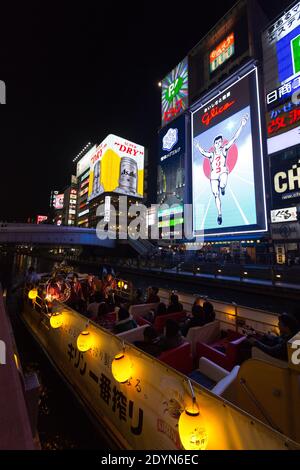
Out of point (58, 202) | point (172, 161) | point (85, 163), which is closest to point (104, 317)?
point (172, 161)

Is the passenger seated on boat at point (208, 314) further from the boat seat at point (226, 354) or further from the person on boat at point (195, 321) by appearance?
the boat seat at point (226, 354)

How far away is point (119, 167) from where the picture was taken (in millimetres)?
71750

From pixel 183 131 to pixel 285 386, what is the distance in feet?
141

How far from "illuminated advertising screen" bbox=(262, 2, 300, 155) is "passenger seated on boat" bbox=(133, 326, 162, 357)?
2414 cm

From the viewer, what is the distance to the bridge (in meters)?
32.7

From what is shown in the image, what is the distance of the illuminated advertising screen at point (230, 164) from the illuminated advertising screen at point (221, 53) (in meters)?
11.3

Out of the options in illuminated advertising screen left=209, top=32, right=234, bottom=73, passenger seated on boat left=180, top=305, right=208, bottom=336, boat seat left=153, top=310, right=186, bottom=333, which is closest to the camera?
passenger seated on boat left=180, top=305, right=208, bottom=336

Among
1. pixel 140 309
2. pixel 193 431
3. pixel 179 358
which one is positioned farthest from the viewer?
pixel 140 309

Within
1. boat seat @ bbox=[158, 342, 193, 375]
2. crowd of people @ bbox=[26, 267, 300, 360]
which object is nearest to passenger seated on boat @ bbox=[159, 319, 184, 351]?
crowd of people @ bbox=[26, 267, 300, 360]

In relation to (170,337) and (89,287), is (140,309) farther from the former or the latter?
(89,287)

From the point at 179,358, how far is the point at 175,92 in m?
49.9

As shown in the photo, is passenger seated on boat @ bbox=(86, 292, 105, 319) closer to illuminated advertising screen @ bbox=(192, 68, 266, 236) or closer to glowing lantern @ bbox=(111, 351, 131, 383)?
glowing lantern @ bbox=(111, 351, 131, 383)

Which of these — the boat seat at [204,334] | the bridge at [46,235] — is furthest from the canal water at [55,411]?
the bridge at [46,235]
